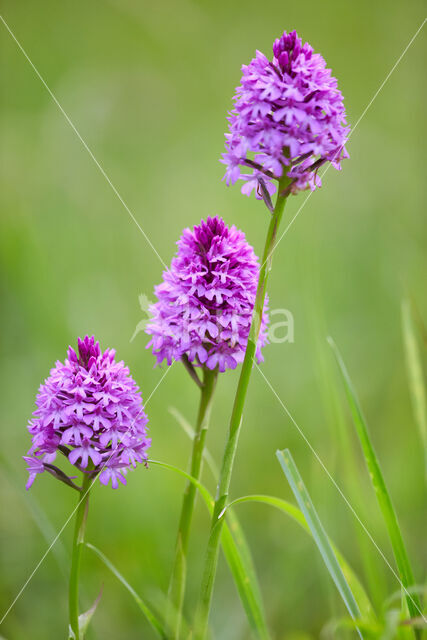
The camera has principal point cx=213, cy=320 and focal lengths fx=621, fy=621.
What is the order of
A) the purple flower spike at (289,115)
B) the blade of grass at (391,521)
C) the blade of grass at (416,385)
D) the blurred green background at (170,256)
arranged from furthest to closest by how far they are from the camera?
the blurred green background at (170,256)
the blade of grass at (416,385)
the blade of grass at (391,521)
the purple flower spike at (289,115)

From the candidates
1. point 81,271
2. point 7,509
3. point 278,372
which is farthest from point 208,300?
point 81,271

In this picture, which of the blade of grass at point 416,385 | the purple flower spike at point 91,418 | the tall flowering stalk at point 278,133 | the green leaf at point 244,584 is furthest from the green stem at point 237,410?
the blade of grass at point 416,385

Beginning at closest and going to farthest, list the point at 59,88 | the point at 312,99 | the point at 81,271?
the point at 312,99
the point at 81,271
the point at 59,88

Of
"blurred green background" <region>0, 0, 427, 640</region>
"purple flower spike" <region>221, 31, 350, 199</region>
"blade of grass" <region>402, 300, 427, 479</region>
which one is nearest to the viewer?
"purple flower spike" <region>221, 31, 350, 199</region>

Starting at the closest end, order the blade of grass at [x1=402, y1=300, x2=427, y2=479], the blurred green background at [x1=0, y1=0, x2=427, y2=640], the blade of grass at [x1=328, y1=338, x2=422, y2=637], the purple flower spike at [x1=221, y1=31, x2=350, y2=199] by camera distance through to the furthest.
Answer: the purple flower spike at [x1=221, y1=31, x2=350, y2=199] < the blade of grass at [x1=328, y1=338, x2=422, y2=637] < the blade of grass at [x1=402, y1=300, x2=427, y2=479] < the blurred green background at [x1=0, y1=0, x2=427, y2=640]

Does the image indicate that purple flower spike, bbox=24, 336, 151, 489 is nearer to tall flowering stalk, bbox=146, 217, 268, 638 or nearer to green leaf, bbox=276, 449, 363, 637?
tall flowering stalk, bbox=146, 217, 268, 638

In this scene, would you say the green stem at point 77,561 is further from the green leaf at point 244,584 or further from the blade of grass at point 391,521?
the blade of grass at point 391,521

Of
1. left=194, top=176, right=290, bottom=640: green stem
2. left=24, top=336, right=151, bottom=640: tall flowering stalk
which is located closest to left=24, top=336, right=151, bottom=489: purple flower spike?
left=24, top=336, right=151, bottom=640: tall flowering stalk

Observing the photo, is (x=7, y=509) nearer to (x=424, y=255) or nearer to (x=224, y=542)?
(x=224, y=542)
